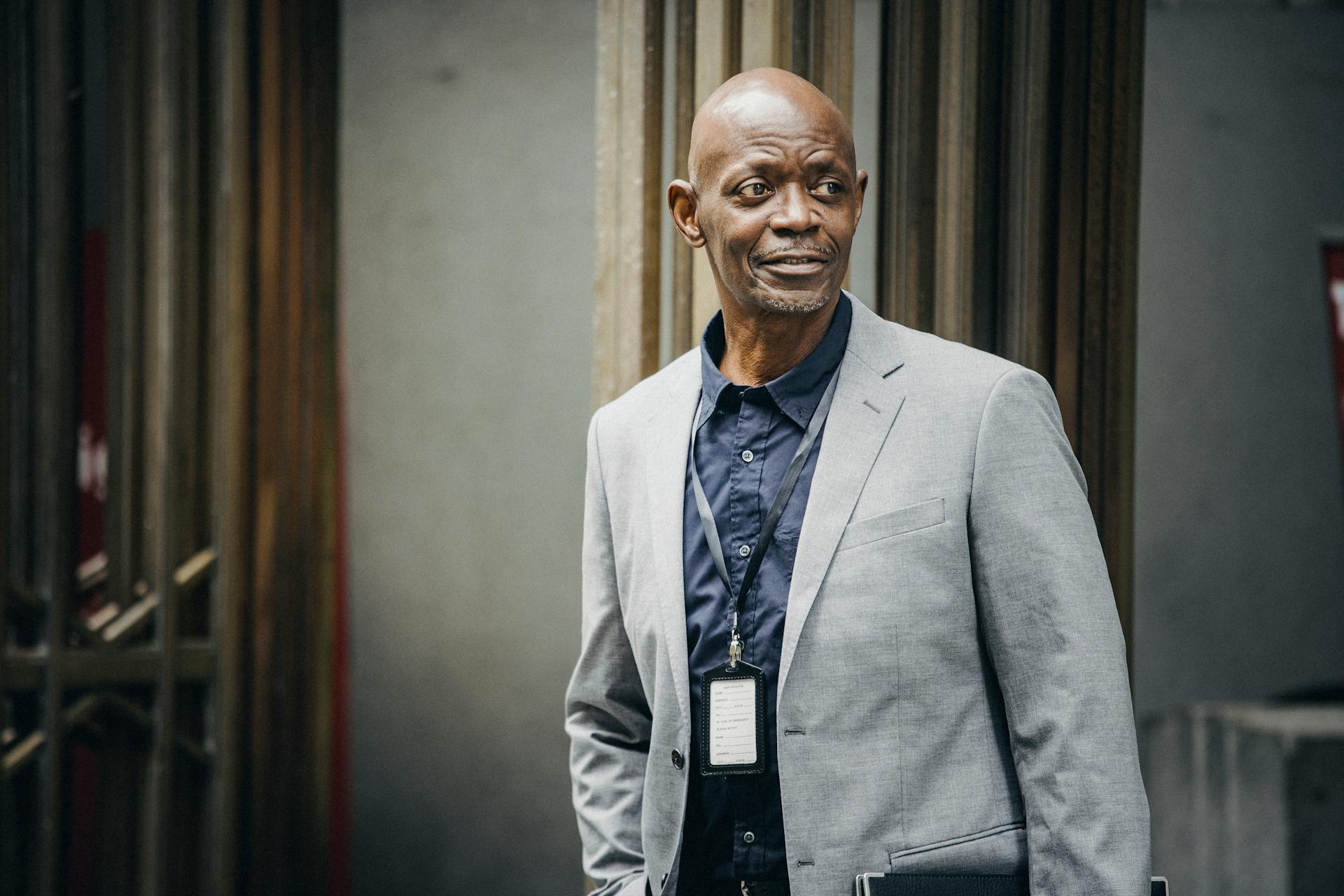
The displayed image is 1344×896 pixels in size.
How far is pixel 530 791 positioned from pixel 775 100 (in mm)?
2994

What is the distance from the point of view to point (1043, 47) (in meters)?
2.10

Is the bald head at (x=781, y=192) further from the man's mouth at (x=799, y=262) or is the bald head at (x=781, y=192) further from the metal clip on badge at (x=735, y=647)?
the metal clip on badge at (x=735, y=647)

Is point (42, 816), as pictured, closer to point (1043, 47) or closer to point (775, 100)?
point (775, 100)

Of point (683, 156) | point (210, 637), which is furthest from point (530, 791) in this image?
point (683, 156)

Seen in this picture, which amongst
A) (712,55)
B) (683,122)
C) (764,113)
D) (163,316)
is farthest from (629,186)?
(163,316)

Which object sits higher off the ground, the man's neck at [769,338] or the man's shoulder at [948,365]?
the man's neck at [769,338]

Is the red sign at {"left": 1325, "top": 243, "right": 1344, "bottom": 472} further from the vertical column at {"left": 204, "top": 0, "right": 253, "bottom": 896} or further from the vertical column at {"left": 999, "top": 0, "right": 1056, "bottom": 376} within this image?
the vertical column at {"left": 204, "top": 0, "right": 253, "bottom": 896}

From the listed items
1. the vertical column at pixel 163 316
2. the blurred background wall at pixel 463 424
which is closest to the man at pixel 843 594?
the vertical column at pixel 163 316

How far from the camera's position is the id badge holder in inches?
56.1

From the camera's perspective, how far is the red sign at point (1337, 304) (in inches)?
157

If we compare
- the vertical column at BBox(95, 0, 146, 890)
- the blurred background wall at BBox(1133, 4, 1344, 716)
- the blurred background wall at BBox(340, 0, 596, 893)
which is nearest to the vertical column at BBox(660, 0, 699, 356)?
the blurred background wall at BBox(340, 0, 596, 893)

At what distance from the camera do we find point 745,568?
4.92 ft

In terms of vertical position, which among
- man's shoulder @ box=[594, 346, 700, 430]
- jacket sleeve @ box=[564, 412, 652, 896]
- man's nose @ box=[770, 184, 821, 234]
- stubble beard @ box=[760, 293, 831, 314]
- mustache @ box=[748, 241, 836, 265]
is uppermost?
man's nose @ box=[770, 184, 821, 234]

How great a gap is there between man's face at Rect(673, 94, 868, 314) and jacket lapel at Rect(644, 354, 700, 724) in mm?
198
